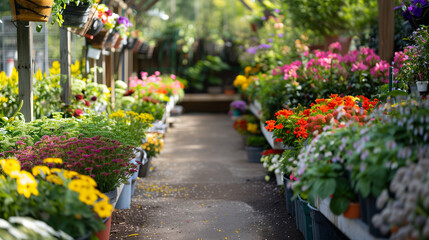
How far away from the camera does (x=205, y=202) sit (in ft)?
17.0

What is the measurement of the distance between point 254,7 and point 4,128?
10680mm

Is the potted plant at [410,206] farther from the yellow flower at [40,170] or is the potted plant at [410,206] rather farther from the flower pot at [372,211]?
the yellow flower at [40,170]

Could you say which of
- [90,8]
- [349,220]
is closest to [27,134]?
[90,8]

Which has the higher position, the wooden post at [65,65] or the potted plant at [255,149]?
the wooden post at [65,65]

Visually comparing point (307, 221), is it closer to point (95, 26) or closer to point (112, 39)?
point (95, 26)

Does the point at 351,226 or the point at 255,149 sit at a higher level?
the point at 351,226

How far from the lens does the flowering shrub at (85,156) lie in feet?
10.6

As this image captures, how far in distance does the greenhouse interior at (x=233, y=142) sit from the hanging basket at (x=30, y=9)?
1cm

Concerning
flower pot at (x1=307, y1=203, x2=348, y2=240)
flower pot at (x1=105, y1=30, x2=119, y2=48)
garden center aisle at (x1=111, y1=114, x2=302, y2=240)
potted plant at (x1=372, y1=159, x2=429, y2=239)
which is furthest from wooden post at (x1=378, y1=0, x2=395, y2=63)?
potted plant at (x1=372, y1=159, x2=429, y2=239)

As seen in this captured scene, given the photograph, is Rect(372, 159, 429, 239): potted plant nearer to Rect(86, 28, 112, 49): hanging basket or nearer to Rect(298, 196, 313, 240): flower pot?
Rect(298, 196, 313, 240): flower pot

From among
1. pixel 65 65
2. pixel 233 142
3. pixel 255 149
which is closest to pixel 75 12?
pixel 65 65

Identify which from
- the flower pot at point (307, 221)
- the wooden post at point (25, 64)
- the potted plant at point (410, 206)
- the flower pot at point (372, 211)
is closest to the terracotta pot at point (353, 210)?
the flower pot at point (372, 211)

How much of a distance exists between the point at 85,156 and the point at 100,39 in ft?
11.2

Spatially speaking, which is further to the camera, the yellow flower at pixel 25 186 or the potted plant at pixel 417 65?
the potted plant at pixel 417 65
